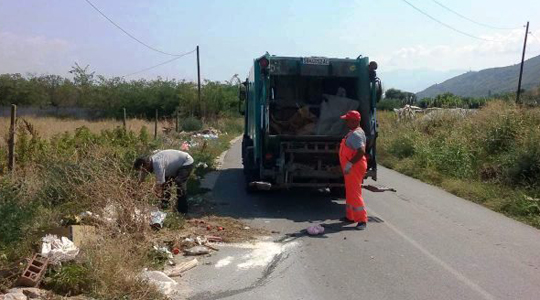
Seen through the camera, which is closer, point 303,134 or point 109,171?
point 109,171

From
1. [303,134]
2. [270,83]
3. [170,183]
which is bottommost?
[170,183]

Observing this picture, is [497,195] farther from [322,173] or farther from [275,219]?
[275,219]

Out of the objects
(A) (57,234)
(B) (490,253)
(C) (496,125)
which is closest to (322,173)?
(B) (490,253)

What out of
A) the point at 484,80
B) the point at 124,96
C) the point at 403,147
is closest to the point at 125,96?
the point at 124,96

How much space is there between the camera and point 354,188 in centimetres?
845

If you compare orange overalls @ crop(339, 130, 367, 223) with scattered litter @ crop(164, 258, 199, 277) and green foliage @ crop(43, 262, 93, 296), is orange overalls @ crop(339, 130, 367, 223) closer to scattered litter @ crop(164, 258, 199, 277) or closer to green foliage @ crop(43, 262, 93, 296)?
scattered litter @ crop(164, 258, 199, 277)

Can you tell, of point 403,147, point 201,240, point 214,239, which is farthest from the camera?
point 403,147

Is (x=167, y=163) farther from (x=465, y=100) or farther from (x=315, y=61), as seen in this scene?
(x=465, y=100)

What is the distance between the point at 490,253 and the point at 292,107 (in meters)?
4.74

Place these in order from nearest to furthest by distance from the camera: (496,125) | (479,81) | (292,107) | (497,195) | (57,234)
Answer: (57,234), (292,107), (497,195), (496,125), (479,81)

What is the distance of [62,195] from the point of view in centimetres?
738

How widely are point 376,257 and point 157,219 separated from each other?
286cm

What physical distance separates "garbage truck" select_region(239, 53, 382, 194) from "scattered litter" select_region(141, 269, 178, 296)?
420 cm

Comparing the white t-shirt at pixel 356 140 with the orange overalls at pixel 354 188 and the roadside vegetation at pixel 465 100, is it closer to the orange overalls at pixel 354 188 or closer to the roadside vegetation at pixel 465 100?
the orange overalls at pixel 354 188
